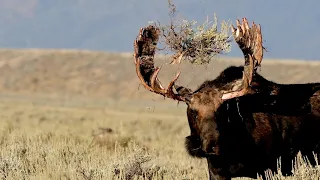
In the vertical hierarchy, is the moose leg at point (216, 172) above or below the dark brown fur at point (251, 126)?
below

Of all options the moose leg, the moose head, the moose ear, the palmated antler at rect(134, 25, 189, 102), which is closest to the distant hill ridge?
the palmated antler at rect(134, 25, 189, 102)

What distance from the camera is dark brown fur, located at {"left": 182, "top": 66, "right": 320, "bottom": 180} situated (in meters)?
9.13

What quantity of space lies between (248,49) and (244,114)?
39.5 inches

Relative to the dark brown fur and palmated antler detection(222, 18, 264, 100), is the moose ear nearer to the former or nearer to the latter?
the dark brown fur

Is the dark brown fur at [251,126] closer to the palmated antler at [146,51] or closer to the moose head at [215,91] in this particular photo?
the moose head at [215,91]

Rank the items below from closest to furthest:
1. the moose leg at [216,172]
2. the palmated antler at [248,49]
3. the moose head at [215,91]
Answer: the moose head at [215,91], the palmated antler at [248,49], the moose leg at [216,172]

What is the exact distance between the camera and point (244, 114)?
31.7ft

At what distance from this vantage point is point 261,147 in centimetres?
949

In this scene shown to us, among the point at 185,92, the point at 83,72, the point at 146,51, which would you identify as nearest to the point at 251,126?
the point at 185,92

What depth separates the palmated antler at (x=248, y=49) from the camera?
9117 millimetres

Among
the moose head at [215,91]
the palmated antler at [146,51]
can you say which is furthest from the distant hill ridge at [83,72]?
the moose head at [215,91]

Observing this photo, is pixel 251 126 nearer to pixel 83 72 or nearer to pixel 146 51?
pixel 146 51

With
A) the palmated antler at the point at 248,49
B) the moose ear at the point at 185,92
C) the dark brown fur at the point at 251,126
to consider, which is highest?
the palmated antler at the point at 248,49

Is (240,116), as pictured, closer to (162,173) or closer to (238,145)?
(238,145)
